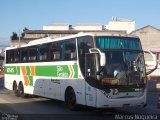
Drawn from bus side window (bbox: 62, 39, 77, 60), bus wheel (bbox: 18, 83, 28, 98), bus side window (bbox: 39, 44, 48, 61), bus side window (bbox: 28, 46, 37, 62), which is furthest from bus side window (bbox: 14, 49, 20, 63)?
bus side window (bbox: 62, 39, 77, 60)

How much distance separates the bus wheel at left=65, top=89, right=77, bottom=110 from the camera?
17.0 m

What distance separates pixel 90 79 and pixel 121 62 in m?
1.32

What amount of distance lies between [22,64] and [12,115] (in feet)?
29.5

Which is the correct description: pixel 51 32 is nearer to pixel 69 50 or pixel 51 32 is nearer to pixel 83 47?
pixel 69 50

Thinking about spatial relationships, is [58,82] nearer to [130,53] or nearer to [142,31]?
[130,53]

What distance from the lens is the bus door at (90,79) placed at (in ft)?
49.8

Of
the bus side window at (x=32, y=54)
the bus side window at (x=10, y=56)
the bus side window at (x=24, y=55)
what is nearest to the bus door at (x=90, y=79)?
the bus side window at (x=32, y=54)

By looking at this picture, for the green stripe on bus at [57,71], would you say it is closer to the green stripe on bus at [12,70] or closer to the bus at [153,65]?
the green stripe on bus at [12,70]

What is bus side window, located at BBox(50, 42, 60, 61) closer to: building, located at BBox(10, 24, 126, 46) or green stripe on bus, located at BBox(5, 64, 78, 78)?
green stripe on bus, located at BBox(5, 64, 78, 78)

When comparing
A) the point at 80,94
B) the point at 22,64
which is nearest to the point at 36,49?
the point at 22,64

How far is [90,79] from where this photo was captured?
1547 centimetres

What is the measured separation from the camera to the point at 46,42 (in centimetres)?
2003

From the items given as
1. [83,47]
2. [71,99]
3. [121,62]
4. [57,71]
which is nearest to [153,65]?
[121,62]

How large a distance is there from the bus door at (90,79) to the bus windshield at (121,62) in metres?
0.42
